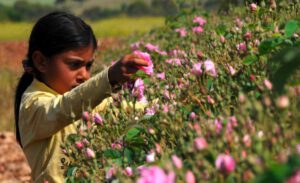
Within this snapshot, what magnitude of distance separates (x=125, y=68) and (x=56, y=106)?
0.54m

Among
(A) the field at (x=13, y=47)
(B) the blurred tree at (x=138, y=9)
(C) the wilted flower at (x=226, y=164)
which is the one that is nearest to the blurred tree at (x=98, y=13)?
(B) the blurred tree at (x=138, y=9)

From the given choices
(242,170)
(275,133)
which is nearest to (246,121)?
(275,133)

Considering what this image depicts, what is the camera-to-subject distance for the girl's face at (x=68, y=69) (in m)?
3.85

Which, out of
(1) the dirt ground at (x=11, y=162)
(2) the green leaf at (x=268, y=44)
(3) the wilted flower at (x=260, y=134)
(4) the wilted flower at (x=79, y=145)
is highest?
(3) the wilted flower at (x=260, y=134)

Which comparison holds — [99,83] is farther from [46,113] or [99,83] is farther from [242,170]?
[242,170]

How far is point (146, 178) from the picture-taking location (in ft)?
4.87

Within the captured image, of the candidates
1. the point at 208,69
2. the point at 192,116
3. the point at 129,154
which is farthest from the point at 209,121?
the point at 208,69

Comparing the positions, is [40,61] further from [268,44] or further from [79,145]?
[268,44]

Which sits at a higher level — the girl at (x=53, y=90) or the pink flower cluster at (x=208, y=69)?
the pink flower cluster at (x=208, y=69)

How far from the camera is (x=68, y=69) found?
12.6ft

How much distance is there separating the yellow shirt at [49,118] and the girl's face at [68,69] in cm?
6

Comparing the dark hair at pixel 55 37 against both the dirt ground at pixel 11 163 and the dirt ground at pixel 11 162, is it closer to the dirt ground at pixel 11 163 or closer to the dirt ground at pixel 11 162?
the dirt ground at pixel 11 162

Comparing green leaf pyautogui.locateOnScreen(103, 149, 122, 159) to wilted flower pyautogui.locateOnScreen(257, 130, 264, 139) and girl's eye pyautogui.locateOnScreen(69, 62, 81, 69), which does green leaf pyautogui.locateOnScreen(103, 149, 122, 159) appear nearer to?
wilted flower pyautogui.locateOnScreen(257, 130, 264, 139)

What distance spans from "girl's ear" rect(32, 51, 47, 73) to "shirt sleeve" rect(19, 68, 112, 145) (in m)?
0.19
